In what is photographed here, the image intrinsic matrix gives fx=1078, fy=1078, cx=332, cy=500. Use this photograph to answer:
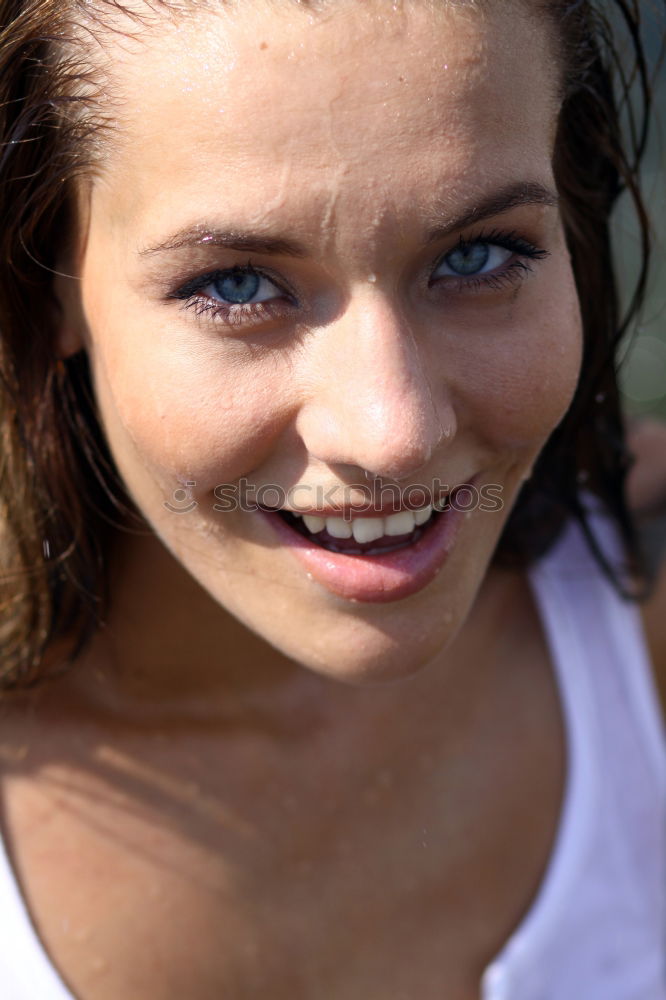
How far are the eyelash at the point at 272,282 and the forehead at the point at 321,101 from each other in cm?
9

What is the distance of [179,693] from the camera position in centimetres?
186

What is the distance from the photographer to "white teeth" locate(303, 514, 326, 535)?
140cm

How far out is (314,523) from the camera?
141cm

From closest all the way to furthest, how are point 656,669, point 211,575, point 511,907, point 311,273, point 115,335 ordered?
point 311,273, point 115,335, point 211,575, point 511,907, point 656,669

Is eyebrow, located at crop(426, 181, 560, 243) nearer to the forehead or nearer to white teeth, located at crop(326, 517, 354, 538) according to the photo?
the forehead

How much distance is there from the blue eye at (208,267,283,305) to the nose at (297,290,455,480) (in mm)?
85

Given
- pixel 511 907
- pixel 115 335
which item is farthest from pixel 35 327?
pixel 511 907

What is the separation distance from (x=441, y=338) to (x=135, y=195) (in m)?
0.40

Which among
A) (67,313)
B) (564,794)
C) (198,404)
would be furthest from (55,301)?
(564,794)

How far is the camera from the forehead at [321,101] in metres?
1.15

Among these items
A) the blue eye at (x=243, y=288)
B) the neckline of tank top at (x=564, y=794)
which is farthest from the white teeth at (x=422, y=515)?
the neckline of tank top at (x=564, y=794)

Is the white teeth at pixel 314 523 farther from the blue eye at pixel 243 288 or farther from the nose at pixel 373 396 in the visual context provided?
the blue eye at pixel 243 288

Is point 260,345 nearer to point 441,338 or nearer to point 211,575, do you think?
point 441,338

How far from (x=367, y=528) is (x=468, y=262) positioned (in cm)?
36
